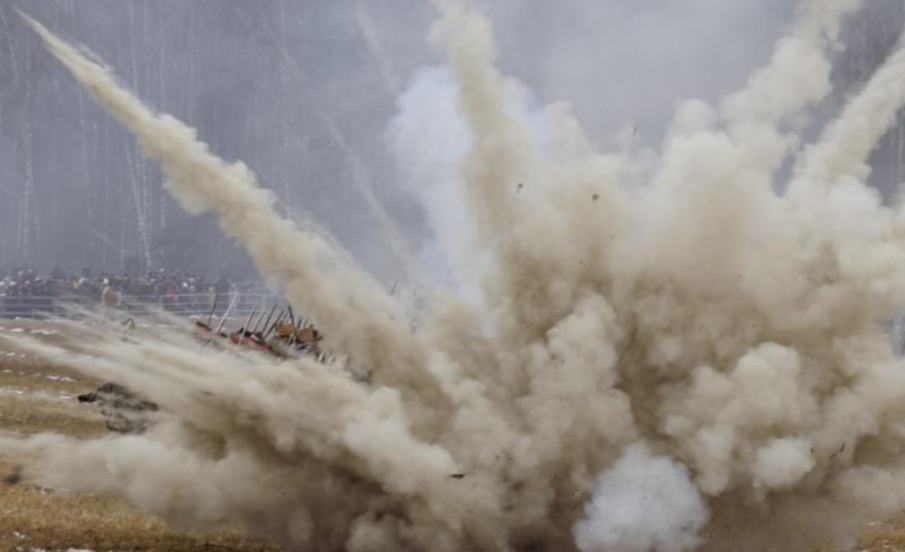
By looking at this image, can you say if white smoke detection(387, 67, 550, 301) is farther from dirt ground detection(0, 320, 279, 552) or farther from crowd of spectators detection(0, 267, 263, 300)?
dirt ground detection(0, 320, 279, 552)

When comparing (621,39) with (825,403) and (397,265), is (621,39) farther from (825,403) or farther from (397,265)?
(825,403)

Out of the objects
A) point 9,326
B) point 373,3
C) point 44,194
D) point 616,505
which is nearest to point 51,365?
point 9,326

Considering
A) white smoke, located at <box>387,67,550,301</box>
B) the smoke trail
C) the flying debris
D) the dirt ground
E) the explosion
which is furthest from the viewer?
white smoke, located at <box>387,67,550,301</box>

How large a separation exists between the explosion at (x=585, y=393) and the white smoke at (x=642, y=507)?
0.09ft

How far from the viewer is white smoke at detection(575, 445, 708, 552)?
15.1m

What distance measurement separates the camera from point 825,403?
15.4m

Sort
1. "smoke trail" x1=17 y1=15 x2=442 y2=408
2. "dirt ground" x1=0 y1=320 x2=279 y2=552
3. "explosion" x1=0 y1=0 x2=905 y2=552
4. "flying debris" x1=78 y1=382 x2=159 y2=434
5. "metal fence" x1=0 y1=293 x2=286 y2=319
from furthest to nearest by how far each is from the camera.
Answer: "metal fence" x1=0 y1=293 x2=286 y2=319 < "flying debris" x1=78 y1=382 x2=159 y2=434 < "smoke trail" x1=17 y1=15 x2=442 y2=408 < "dirt ground" x1=0 y1=320 x2=279 y2=552 < "explosion" x1=0 y1=0 x2=905 y2=552

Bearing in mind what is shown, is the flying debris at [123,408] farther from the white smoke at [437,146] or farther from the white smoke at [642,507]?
the white smoke at [642,507]

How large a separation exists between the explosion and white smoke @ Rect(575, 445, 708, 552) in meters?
0.03

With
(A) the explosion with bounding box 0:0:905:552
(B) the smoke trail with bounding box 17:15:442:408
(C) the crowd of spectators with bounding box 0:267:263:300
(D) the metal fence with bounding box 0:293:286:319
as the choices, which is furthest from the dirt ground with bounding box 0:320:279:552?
(C) the crowd of spectators with bounding box 0:267:263:300

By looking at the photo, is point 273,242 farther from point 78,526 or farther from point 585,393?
point 585,393

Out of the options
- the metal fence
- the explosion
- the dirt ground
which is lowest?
the dirt ground

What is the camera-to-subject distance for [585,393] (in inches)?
594

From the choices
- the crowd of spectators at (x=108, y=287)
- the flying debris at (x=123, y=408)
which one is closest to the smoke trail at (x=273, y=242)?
→ the flying debris at (x=123, y=408)
